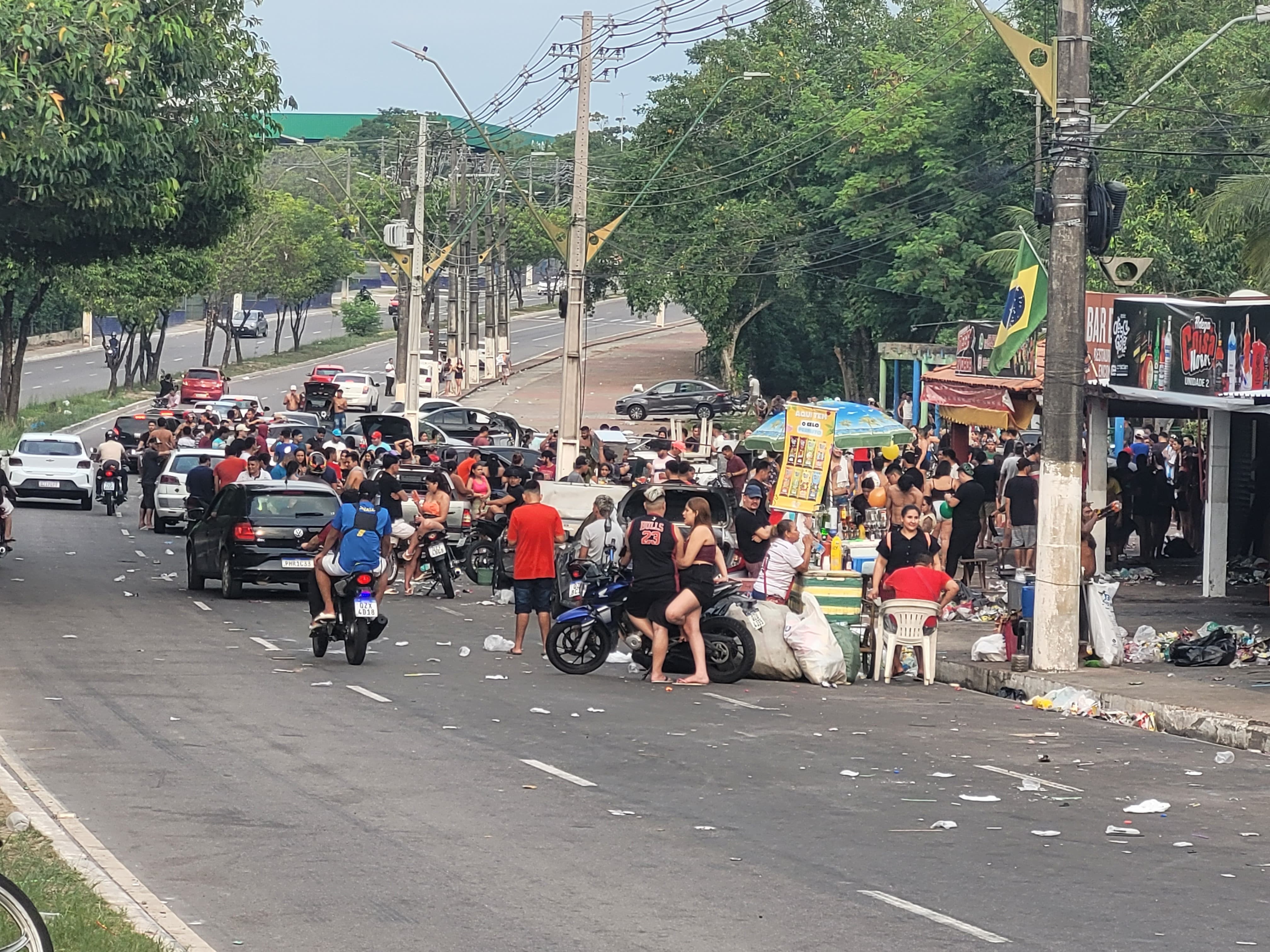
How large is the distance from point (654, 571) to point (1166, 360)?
28.6 ft

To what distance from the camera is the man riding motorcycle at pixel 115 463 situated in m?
39.8

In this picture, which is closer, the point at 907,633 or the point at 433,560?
the point at 907,633

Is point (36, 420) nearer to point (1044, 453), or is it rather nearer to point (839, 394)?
point (839, 394)

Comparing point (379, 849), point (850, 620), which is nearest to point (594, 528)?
point (850, 620)

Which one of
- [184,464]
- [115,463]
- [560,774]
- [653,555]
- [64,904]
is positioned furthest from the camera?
[115,463]

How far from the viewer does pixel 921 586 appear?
1842 centimetres

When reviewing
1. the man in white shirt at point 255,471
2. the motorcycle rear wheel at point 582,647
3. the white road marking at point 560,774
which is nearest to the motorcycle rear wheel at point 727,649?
the motorcycle rear wheel at point 582,647

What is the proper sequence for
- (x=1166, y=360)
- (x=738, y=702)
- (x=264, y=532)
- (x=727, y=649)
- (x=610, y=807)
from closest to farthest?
(x=610, y=807), (x=738, y=702), (x=727, y=649), (x=1166, y=360), (x=264, y=532)

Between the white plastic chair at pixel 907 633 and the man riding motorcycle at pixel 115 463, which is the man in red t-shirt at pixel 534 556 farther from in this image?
the man riding motorcycle at pixel 115 463

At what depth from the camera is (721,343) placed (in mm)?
81000

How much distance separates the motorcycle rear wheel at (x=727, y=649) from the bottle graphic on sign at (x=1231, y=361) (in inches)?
286

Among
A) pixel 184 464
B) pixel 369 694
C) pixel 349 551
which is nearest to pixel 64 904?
pixel 369 694

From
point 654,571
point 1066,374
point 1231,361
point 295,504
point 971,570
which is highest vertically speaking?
point 1231,361

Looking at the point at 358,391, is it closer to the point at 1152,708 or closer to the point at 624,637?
the point at 624,637
